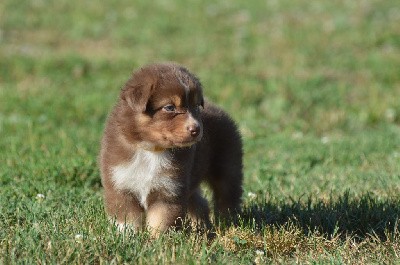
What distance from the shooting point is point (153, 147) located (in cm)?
572

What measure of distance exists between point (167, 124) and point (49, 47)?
1175 centimetres

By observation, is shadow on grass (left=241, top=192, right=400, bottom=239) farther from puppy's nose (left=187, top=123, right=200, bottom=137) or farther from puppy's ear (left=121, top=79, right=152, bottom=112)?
puppy's ear (left=121, top=79, right=152, bottom=112)

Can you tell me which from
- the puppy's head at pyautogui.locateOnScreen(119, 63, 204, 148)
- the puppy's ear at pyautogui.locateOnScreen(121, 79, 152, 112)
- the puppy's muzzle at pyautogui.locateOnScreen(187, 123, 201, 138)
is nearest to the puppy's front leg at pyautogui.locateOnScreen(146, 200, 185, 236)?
the puppy's head at pyautogui.locateOnScreen(119, 63, 204, 148)

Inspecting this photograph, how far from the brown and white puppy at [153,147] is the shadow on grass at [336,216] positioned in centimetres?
81

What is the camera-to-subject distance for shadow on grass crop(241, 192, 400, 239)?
6.51m

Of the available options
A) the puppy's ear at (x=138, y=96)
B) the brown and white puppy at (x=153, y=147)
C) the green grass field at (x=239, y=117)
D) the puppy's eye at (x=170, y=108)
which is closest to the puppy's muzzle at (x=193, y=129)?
the brown and white puppy at (x=153, y=147)

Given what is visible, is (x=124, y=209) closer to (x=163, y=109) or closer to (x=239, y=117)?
(x=163, y=109)

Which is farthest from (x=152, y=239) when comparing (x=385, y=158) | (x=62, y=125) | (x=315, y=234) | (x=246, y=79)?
(x=246, y=79)

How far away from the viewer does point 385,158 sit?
32.5 ft

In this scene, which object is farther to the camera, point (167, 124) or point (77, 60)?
point (77, 60)

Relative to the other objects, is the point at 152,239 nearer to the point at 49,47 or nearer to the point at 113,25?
the point at 49,47

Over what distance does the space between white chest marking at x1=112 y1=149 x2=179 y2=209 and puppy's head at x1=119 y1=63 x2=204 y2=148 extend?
14 centimetres

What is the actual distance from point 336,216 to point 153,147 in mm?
1908

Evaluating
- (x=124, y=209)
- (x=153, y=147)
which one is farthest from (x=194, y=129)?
(x=124, y=209)
